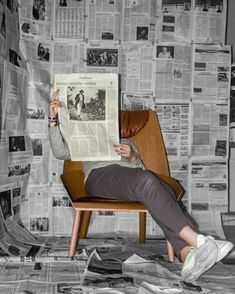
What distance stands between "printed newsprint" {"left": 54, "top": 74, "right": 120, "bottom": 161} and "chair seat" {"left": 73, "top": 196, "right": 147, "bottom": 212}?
0.15 m

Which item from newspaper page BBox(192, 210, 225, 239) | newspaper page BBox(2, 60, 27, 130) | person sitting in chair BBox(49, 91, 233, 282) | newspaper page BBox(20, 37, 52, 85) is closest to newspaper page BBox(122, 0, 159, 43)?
newspaper page BBox(20, 37, 52, 85)

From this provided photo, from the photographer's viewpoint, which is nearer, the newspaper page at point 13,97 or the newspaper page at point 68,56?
the newspaper page at point 13,97

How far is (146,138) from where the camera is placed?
213 centimetres

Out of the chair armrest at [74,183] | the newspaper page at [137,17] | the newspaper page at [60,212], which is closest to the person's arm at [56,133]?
the chair armrest at [74,183]

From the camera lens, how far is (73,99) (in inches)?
67.2

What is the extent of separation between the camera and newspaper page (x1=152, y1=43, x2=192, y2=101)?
232cm

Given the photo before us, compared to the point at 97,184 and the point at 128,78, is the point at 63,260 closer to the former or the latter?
the point at 97,184

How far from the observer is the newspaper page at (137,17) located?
2.30 meters

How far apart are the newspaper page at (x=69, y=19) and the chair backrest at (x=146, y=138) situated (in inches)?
18.4

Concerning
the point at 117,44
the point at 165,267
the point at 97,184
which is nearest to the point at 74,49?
the point at 117,44

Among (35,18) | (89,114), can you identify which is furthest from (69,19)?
(89,114)

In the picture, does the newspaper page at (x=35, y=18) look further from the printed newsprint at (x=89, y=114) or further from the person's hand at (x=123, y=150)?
the person's hand at (x=123, y=150)

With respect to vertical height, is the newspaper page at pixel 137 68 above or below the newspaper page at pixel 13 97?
above

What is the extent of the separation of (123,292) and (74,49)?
1.28 meters
